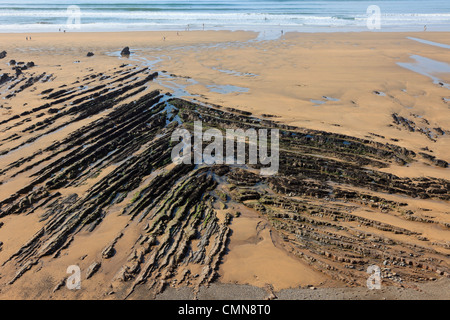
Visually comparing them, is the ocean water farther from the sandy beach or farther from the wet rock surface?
the wet rock surface

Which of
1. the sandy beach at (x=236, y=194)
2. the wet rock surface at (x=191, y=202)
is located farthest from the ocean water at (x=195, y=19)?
the wet rock surface at (x=191, y=202)

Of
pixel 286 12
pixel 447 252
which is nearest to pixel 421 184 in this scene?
pixel 447 252

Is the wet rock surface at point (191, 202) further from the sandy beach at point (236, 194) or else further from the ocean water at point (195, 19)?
the ocean water at point (195, 19)

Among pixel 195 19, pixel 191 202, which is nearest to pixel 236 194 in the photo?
pixel 191 202

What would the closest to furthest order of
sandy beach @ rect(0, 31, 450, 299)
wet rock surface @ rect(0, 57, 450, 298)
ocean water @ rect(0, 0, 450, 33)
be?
sandy beach @ rect(0, 31, 450, 299)
wet rock surface @ rect(0, 57, 450, 298)
ocean water @ rect(0, 0, 450, 33)

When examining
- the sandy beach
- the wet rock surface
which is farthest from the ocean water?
the wet rock surface

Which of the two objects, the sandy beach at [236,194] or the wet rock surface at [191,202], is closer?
the sandy beach at [236,194]

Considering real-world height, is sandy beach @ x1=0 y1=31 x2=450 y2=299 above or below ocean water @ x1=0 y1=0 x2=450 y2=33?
below

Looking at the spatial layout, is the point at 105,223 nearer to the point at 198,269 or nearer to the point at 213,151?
the point at 198,269
